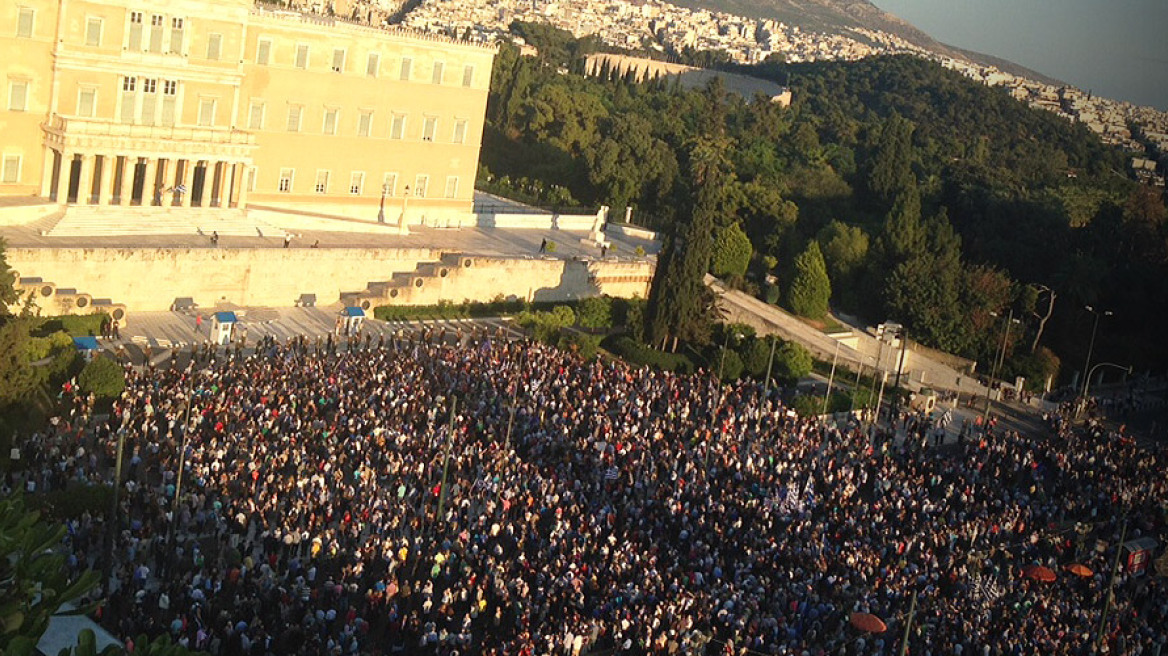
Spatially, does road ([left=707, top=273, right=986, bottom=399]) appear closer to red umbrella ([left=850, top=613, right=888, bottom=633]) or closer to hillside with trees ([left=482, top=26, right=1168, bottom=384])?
hillside with trees ([left=482, top=26, right=1168, bottom=384])

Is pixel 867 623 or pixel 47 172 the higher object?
pixel 47 172

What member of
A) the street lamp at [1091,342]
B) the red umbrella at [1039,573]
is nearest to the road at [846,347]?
the street lamp at [1091,342]

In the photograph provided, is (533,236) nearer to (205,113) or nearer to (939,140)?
(205,113)

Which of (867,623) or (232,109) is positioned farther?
(232,109)

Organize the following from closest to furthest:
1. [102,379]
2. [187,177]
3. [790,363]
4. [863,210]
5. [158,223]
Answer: [102,379] < [158,223] < [790,363] < [187,177] < [863,210]

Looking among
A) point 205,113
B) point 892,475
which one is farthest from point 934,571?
point 205,113

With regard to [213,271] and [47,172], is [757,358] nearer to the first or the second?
[213,271]

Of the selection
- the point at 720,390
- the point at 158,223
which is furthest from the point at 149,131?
the point at 720,390
